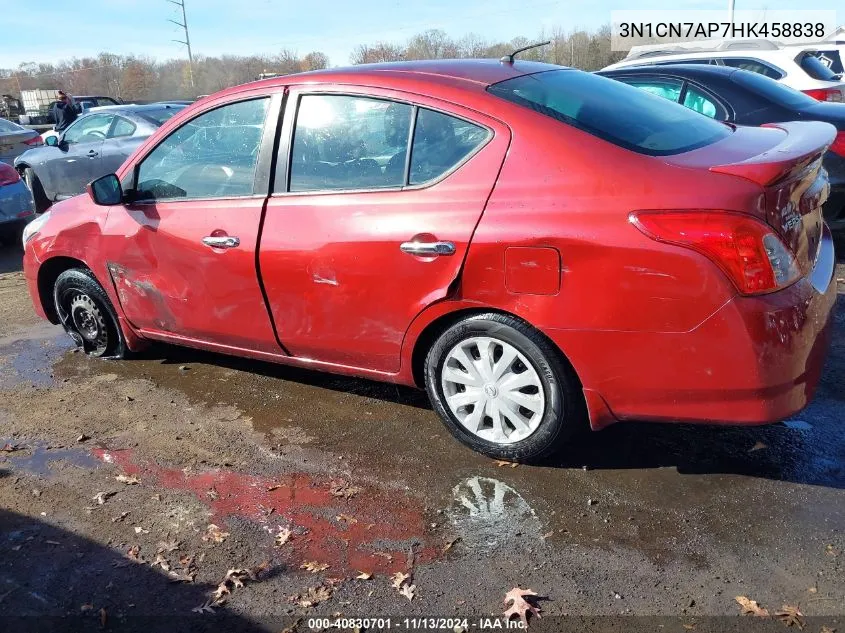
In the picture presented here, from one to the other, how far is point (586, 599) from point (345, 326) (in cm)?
169

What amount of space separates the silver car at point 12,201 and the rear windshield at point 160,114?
1.89m

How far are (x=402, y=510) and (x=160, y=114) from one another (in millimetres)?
8995

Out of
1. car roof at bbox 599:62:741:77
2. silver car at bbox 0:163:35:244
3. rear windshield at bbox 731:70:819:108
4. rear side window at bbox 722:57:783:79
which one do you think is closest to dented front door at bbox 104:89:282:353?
car roof at bbox 599:62:741:77

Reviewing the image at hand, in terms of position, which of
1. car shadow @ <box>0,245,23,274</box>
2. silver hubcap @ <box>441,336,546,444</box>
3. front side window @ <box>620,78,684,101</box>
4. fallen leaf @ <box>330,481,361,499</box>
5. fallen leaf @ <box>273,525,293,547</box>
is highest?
front side window @ <box>620,78,684,101</box>

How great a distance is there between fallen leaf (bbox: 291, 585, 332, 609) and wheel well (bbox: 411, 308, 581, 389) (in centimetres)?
119

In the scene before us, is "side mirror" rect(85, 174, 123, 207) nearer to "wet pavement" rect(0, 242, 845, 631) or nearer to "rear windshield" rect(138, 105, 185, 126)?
"wet pavement" rect(0, 242, 845, 631)

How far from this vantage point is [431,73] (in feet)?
11.6

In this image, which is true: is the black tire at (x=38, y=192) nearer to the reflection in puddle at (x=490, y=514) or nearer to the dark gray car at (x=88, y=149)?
the dark gray car at (x=88, y=149)

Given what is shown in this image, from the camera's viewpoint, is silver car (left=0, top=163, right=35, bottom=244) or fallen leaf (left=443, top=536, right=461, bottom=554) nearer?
fallen leaf (left=443, top=536, right=461, bottom=554)

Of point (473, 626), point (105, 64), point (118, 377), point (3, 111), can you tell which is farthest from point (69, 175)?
point (105, 64)

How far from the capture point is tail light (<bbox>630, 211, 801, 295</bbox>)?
8.79 feet

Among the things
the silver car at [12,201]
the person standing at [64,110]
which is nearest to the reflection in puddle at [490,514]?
the silver car at [12,201]

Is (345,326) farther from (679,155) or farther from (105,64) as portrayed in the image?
(105,64)

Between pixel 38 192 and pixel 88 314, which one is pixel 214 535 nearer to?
pixel 88 314
